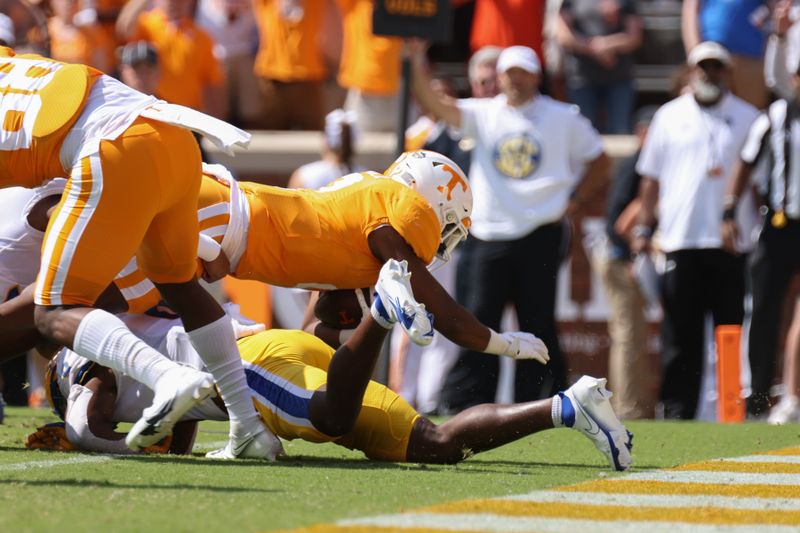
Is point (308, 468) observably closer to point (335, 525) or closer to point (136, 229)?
point (136, 229)

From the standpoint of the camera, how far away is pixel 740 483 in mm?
5012

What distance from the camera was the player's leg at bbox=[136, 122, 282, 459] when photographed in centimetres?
502

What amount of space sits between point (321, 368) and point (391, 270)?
861 mm

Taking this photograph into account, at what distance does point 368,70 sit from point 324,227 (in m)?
5.54

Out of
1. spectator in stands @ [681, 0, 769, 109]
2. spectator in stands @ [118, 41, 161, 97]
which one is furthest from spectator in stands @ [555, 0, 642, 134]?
spectator in stands @ [118, 41, 161, 97]

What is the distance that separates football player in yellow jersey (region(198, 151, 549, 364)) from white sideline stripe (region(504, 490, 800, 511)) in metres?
1.05

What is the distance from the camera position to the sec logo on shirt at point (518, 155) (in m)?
9.23

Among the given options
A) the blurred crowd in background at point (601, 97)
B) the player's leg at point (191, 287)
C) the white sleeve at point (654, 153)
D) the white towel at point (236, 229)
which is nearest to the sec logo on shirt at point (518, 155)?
the blurred crowd in background at point (601, 97)

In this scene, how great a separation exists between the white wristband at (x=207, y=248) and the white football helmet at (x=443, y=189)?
76 cm

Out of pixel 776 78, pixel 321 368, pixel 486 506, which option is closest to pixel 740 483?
pixel 486 506

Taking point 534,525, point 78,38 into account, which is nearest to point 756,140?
point 78,38

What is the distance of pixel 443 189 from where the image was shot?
5.97 m

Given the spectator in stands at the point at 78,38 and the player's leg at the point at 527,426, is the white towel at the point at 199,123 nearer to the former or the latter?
the player's leg at the point at 527,426

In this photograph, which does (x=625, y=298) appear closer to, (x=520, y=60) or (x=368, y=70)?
(x=520, y=60)
